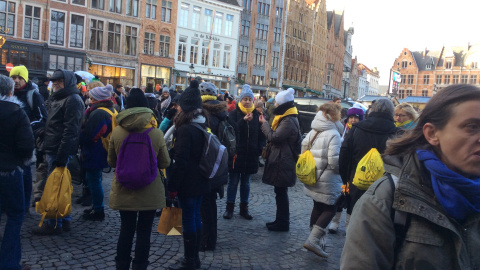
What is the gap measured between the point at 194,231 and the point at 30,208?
3.24 meters

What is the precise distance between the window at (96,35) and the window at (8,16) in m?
5.38

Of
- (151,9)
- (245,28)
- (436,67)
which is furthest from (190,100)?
(436,67)

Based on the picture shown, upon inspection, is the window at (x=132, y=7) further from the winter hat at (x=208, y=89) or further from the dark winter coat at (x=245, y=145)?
the winter hat at (x=208, y=89)

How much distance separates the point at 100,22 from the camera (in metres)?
31.3

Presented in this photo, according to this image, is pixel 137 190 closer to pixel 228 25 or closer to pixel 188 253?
pixel 188 253

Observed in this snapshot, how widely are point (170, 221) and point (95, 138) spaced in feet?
6.66

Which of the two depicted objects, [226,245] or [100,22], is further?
[100,22]

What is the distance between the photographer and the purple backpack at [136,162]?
360cm

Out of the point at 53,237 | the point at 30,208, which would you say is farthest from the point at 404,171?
the point at 30,208

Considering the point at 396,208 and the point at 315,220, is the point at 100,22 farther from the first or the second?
the point at 396,208

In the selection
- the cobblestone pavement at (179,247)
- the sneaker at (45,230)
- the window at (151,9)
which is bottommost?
the cobblestone pavement at (179,247)

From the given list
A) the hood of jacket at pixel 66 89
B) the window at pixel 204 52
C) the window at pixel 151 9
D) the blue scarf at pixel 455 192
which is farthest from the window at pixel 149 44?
the blue scarf at pixel 455 192

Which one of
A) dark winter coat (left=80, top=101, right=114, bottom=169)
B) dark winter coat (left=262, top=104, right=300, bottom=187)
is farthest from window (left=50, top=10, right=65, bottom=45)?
dark winter coat (left=262, top=104, right=300, bottom=187)

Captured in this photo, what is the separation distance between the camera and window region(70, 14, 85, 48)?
29.8 metres
